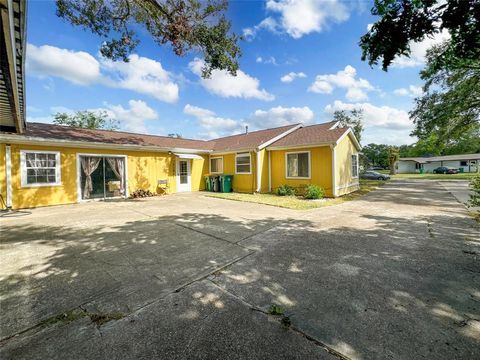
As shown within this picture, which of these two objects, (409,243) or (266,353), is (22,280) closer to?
(266,353)

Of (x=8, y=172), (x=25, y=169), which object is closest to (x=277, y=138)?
(x=25, y=169)

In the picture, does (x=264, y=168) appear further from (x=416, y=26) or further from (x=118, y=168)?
(x=416, y=26)

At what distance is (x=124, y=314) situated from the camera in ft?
8.36

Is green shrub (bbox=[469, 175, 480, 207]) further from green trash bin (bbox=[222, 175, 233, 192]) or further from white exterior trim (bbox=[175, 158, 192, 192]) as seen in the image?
white exterior trim (bbox=[175, 158, 192, 192])

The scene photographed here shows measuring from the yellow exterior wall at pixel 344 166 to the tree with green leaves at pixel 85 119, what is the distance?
33.6 metres

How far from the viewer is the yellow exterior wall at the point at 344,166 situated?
12047 millimetres

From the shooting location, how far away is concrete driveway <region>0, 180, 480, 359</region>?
2080 millimetres

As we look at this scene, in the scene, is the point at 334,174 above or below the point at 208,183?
above

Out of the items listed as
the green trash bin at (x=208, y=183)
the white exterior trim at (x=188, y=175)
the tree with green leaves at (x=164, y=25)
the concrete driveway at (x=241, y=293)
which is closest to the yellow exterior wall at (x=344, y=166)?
the concrete driveway at (x=241, y=293)

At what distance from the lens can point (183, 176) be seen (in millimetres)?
15492

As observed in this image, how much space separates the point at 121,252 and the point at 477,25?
6605 mm

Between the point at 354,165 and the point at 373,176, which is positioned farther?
the point at 373,176

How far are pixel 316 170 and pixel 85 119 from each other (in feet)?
117

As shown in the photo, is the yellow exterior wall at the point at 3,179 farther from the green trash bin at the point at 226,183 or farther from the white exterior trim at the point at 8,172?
the green trash bin at the point at 226,183
